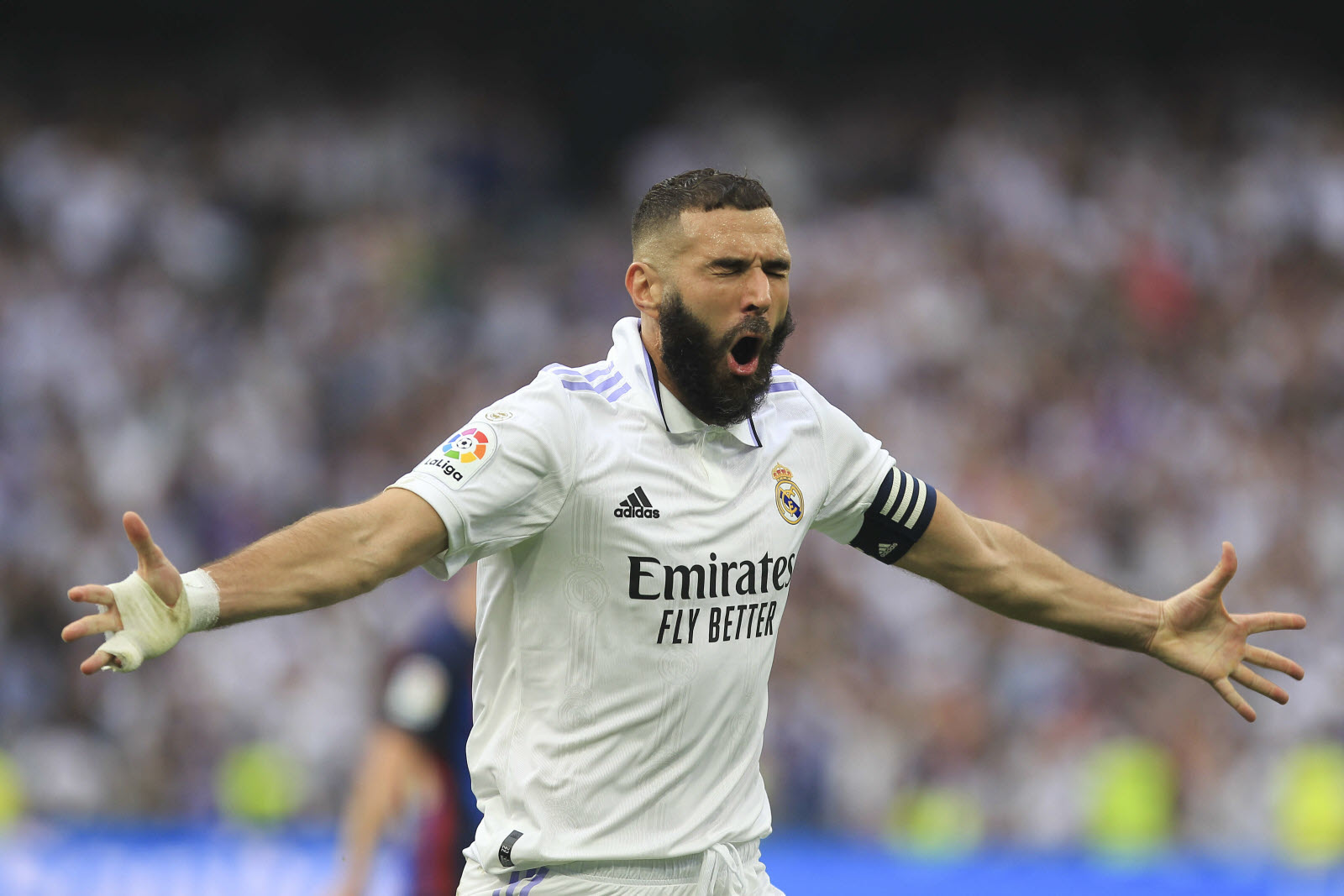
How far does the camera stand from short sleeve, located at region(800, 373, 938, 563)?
418cm

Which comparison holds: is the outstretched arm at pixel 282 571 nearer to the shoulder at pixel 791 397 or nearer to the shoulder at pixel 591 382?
the shoulder at pixel 591 382

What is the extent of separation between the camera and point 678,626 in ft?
12.0

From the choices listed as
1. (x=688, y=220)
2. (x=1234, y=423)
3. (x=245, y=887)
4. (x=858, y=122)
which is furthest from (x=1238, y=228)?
(x=688, y=220)

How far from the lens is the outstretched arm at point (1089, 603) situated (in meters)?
4.30

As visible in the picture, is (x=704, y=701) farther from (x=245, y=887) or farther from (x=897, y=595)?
(x=897, y=595)

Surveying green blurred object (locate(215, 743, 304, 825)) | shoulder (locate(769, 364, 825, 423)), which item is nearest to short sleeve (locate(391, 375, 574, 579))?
shoulder (locate(769, 364, 825, 423))

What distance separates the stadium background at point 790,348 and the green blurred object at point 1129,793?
0.09 ft

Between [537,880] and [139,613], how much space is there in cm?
116

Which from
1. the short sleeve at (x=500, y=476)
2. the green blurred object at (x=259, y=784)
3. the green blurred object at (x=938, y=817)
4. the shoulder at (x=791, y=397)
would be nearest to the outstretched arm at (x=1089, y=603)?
the shoulder at (x=791, y=397)

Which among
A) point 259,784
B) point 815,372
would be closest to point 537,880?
point 259,784

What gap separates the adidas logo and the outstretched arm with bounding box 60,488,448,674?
43cm

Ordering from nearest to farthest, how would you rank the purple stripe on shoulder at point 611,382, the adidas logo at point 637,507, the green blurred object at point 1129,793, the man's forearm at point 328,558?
1. the man's forearm at point 328,558
2. the adidas logo at point 637,507
3. the purple stripe on shoulder at point 611,382
4. the green blurred object at point 1129,793

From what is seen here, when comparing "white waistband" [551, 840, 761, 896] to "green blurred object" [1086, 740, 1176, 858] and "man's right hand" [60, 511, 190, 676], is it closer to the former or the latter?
"man's right hand" [60, 511, 190, 676]

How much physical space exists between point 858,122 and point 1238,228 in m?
3.86
